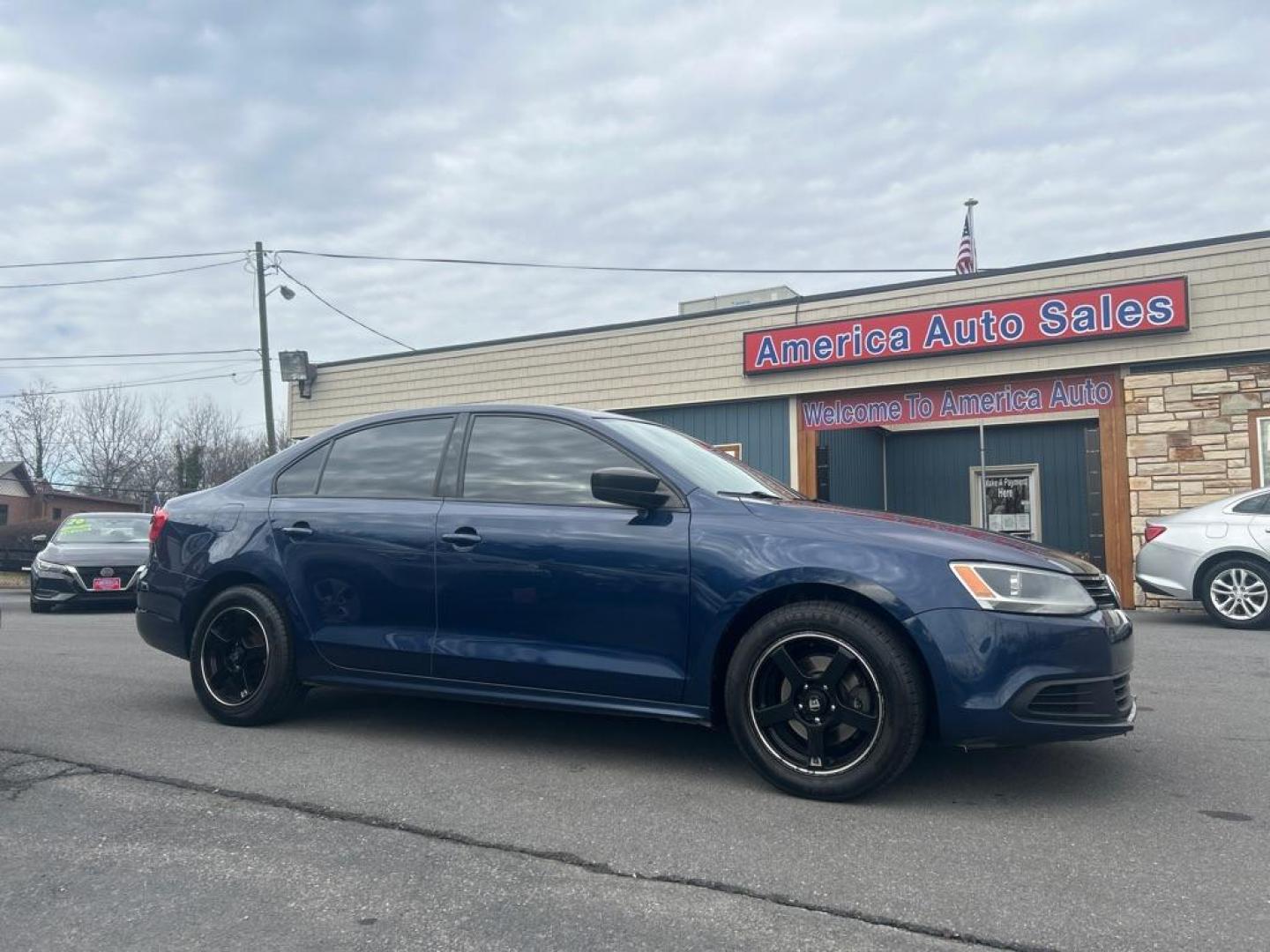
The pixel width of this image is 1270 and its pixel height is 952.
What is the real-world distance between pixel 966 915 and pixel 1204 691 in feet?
12.9

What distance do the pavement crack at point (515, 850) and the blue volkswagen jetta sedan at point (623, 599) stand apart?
793 mm

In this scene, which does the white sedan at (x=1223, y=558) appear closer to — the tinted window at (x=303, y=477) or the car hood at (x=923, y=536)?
the car hood at (x=923, y=536)

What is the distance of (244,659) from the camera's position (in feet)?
16.6

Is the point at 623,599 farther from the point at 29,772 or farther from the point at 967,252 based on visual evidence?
the point at 967,252

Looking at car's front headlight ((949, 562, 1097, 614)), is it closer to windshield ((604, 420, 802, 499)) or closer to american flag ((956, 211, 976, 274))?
windshield ((604, 420, 802, 499))

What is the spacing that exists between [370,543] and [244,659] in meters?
0.95

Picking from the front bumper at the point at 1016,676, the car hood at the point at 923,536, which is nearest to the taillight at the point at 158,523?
the car hood at the point at 923,536

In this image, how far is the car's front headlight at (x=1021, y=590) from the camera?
12.0 ft

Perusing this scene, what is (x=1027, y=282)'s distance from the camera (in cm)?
1302

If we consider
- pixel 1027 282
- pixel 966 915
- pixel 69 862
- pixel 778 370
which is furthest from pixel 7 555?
pixel 966 915

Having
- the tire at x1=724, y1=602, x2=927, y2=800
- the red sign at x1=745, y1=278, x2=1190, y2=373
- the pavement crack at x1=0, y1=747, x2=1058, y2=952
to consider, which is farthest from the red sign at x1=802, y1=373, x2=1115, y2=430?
the pavement crack at x1=0, y1=747, x2=1058, y2=952

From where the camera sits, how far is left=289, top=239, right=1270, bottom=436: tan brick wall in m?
11.9

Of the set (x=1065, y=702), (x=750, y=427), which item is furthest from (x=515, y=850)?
(x=750, y=427)

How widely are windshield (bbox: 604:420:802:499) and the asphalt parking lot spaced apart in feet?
3.71
